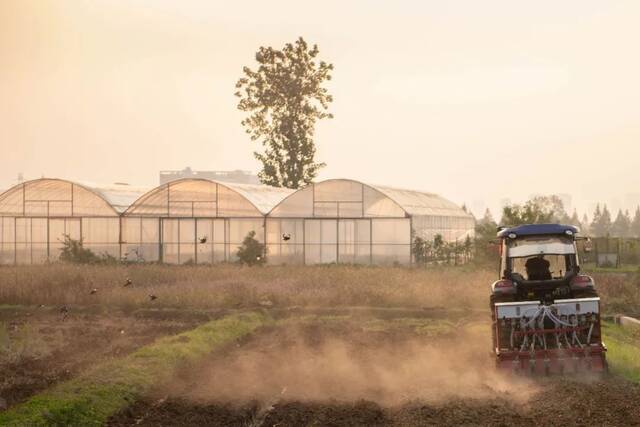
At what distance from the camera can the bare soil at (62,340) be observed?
19969 millimetres

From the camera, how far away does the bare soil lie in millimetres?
19969

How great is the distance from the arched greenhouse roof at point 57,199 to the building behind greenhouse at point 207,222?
0.06 metres

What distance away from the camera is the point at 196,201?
56.3m

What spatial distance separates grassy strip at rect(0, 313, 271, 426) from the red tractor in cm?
684

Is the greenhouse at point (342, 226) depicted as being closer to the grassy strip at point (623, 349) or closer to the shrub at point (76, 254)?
the shrub at point (76, 254)

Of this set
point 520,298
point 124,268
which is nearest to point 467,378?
point 520,298

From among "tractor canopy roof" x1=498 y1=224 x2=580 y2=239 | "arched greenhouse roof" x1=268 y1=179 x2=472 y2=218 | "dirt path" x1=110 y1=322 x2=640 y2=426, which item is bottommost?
"dirt path" x1=110 y1=322 x2=640 y2=426

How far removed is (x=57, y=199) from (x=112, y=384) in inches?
1583

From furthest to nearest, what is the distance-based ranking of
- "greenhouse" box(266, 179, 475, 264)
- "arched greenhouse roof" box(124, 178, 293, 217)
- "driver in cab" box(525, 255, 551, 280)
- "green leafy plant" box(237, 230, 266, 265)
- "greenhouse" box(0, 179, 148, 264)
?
"greenhouse" box(0, 179, 148, 264)
"arched greenhouse roof" box(124, 178, 293, 217)
"greenhouse" box(266, 179, 475, 264)
"green leafy plant" box(237, 230, 266, 265)
"driver in cab" box(525, 255, 551, 280)

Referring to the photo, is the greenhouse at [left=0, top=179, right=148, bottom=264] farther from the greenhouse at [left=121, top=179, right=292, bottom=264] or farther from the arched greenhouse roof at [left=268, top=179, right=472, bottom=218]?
the arched greenhouse roof at [left=268, top=179, right=472, bottom=218]

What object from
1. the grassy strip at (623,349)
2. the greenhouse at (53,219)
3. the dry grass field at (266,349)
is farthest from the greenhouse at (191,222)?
the grassy strip at (623,349)

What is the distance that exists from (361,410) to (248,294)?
19242mm

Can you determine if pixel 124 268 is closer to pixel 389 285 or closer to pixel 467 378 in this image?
pixel 389 285

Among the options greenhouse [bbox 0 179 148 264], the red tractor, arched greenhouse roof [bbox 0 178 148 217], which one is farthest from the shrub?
the red tractor
